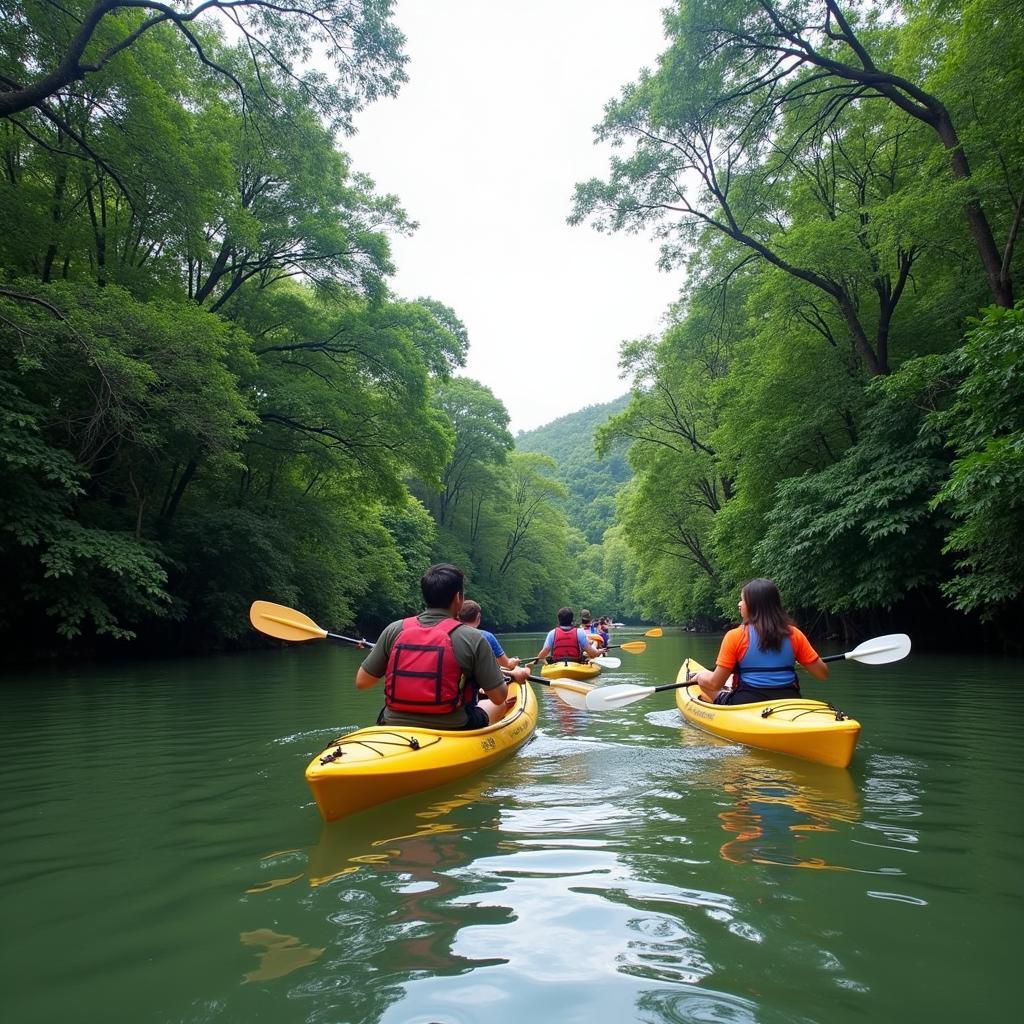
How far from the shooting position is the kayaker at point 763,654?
518 cm

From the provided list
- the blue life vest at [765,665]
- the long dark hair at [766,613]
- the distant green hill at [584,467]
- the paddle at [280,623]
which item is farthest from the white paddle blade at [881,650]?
the distant green hill at [584,467]

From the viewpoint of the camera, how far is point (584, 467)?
98688 mm

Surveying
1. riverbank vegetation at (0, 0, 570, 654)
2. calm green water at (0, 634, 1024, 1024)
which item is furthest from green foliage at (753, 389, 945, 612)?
riverbank vegetation at (0, 0, 570, 654)

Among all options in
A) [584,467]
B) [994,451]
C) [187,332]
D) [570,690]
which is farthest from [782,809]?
[584,467]

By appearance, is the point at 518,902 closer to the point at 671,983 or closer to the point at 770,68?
the point at 671,983

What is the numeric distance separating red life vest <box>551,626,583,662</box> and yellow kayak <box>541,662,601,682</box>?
15 cm

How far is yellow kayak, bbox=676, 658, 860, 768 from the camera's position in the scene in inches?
177

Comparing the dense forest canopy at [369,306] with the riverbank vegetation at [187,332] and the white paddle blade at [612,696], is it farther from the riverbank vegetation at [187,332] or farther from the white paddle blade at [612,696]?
the white paddle blade at [612,696]

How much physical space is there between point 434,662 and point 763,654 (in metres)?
2.70

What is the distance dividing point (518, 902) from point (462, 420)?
3551 cm

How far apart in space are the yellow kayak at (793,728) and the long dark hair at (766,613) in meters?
0.45

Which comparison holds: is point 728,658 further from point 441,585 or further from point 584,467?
point 584,467

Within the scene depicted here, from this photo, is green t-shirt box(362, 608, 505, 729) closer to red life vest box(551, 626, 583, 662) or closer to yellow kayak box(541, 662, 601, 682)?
yellow kayak box(541, 662, 601, 682)

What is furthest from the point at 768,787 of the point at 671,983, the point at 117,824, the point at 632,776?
the point at 117,824
